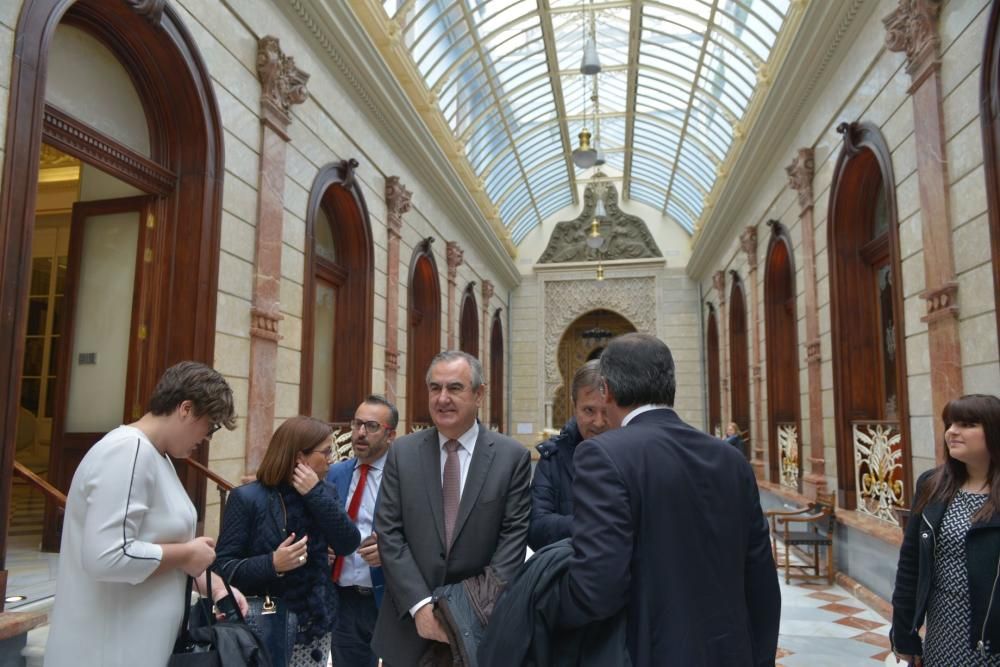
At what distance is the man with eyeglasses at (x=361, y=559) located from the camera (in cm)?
293

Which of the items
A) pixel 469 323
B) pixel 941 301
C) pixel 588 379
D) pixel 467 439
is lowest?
pixel 467 439

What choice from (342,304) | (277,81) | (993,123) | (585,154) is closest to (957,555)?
(993,123)

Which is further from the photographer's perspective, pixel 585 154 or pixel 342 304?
pixel 585 154

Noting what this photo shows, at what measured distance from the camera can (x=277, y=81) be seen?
630 centimetres

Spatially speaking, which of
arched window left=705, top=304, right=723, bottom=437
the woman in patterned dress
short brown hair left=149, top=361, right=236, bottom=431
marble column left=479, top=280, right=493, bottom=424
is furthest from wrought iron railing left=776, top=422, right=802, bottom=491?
short brown hair left=149, top=361, right=236, bottom=431

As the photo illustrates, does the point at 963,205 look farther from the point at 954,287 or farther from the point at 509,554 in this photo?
the point at 509,554

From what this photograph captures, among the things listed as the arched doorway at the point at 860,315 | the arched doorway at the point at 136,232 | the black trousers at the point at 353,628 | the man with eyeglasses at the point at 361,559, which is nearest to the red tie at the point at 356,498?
the man with eyeglasses at the point at 361,559

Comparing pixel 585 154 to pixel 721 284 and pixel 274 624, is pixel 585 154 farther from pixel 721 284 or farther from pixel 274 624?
pixel 274 624

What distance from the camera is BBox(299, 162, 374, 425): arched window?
834 centimetres

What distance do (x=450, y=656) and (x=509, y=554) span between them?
36cm

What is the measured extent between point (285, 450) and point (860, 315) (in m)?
6.86

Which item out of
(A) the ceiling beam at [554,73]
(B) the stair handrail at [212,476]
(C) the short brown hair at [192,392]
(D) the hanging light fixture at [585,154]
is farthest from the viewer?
(A) the ceiling beam at [554,73]

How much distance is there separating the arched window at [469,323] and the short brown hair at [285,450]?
503 inches

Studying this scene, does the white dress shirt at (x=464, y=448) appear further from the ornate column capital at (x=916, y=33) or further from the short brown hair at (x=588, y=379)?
the ornate column capital at (x=916, y=33)
